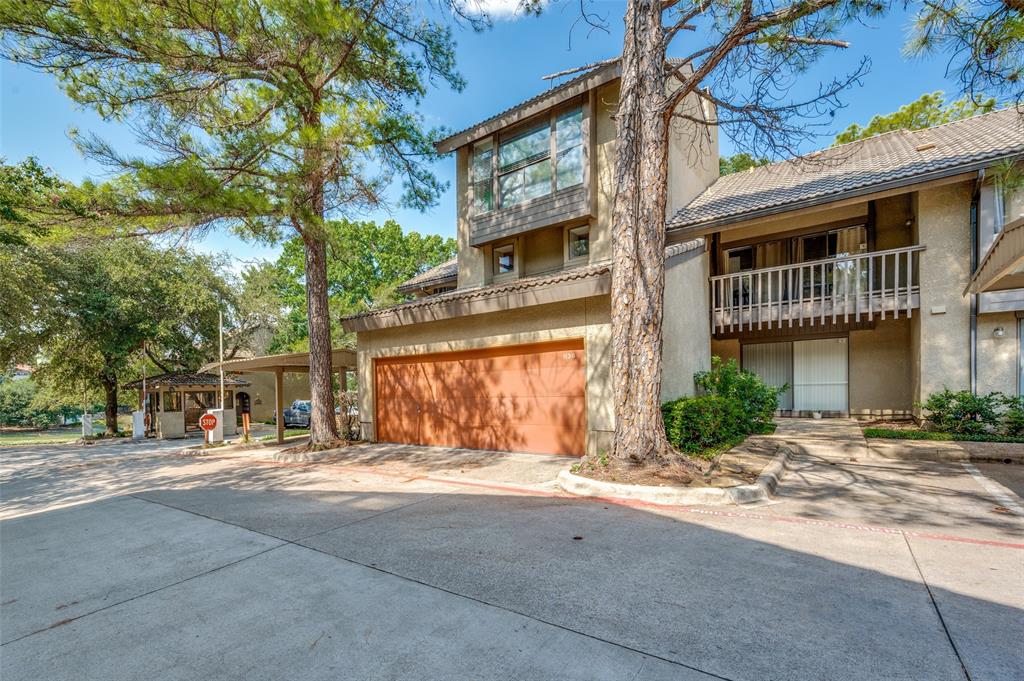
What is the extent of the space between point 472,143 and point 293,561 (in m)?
11.1

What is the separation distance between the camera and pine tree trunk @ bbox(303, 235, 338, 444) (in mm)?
10633

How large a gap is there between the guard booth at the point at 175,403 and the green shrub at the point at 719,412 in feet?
65.7

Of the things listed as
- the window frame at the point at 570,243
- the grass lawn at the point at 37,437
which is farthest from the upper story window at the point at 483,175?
the grass lawn at the point at 37,437

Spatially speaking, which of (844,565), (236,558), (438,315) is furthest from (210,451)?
(844,565)

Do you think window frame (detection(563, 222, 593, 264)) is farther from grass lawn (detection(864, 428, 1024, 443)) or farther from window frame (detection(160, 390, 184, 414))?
window frame (detection(160, 390, 184, 414))

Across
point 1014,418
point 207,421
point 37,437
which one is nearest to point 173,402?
point 207,421

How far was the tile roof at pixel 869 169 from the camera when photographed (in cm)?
798

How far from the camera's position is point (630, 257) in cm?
642

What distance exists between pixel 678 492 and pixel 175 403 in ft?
83.3

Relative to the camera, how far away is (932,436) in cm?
804

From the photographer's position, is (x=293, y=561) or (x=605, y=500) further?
(x=605, y=500)

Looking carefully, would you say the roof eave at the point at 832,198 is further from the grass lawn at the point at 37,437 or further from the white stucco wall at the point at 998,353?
the grass lawn at the point at 37,437

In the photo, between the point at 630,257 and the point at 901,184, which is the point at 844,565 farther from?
the point at 901,184

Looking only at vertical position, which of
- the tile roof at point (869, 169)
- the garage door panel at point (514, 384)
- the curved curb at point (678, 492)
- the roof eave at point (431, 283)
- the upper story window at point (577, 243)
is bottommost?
the curved curb at point (678, 492)
